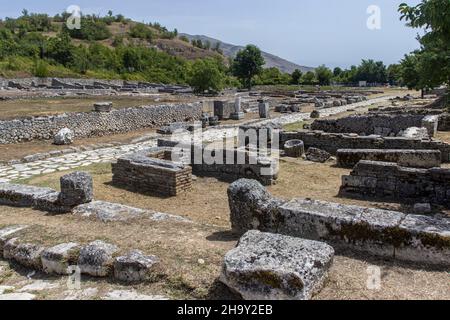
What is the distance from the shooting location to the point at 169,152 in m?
12.4

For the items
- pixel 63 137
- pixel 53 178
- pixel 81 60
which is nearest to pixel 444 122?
pixel 53 178

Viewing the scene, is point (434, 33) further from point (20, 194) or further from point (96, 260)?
point (20, 194)

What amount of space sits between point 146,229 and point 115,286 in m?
1.73

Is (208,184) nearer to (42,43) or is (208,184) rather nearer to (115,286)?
(115,286)

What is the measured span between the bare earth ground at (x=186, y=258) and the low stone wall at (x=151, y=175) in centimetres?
45

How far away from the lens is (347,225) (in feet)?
17.5

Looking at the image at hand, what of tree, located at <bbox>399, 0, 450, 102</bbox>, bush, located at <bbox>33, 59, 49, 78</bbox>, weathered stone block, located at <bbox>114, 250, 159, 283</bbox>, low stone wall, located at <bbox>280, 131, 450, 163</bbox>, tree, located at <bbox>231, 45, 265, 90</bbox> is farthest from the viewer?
tree, located at <bbox>231, 45, 265, 90</bbox>

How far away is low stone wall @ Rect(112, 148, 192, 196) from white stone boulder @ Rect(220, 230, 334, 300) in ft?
18.8

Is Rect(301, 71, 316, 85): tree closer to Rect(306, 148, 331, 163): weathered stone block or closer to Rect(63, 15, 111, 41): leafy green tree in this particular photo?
Rect(63, 15, 111, 41): leafy green tree

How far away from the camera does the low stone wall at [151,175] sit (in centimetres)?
1011

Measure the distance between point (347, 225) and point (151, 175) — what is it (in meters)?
6.11

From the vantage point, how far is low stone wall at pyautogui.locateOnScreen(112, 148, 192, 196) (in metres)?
10.1

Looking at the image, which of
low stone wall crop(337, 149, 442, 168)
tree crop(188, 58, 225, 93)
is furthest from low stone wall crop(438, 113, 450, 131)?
tree crop(188, 58, 225, 93)

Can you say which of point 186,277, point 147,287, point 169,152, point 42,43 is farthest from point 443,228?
point 42,43
